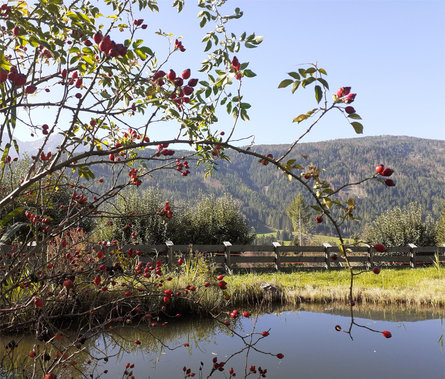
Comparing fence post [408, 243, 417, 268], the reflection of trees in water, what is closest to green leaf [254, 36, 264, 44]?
the reflection of trees in water

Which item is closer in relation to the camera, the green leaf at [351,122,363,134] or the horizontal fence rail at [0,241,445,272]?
the green leaf at [351,122,363,134]

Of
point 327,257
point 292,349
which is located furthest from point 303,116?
point 327,257

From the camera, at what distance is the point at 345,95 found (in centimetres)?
144

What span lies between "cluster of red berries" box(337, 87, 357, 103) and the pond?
9.27 ft

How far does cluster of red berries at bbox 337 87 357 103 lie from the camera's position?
4.65ft

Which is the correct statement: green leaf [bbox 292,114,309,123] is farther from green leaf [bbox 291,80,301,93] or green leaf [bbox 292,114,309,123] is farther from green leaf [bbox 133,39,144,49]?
green leaf [bbox 133,39,144,49]

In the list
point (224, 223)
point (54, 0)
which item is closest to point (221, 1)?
point (54, 0)

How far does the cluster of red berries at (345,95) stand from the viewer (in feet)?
4.65

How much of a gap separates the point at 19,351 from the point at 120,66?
163 inches

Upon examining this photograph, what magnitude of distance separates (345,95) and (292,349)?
4407 mm

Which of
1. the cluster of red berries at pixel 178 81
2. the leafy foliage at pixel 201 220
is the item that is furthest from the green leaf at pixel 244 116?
the leafy foliage at pixel 201 220

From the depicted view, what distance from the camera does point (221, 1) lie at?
8.45 ft

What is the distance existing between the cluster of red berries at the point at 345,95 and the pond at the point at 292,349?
2.83 m

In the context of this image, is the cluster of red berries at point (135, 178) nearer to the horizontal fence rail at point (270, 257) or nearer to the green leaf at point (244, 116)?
the green leaf at point (244, 116)
